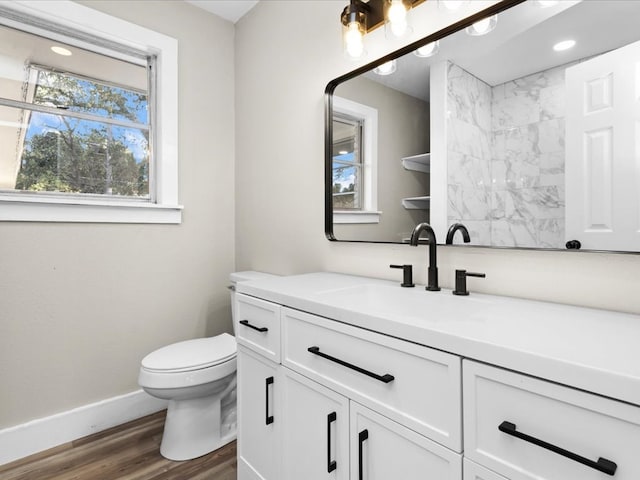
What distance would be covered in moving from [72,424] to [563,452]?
7.23 ft

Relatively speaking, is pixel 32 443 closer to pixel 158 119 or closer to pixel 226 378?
pixel 226 378

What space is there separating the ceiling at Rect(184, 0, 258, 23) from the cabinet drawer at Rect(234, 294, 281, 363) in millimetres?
1936

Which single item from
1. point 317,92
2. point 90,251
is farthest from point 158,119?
point 317,92

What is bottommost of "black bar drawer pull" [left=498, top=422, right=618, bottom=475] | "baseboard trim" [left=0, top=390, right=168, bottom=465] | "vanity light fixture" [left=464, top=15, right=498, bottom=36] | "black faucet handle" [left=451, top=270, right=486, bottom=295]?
"baseboard trim" [left=0, top=390, right=168, bottom=465]

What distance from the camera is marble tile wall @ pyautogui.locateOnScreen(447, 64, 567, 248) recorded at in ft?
3.34

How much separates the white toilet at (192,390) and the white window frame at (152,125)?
32.2 inches

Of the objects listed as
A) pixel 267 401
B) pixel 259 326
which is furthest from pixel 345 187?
pixel 267 401

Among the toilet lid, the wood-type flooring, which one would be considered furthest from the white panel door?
the wood-type flooring

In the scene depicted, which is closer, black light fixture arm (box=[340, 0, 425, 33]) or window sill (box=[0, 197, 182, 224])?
black light fixture arm (box=[340, 0, 425, 33])

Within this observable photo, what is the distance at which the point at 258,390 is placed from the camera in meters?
1.30

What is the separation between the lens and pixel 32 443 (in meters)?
1.71

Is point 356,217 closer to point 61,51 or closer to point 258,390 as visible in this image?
point 258,390

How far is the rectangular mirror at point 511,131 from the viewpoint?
915 mm

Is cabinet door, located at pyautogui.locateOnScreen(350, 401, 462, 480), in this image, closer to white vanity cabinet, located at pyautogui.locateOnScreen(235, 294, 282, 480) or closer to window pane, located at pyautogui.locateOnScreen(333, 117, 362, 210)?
white vanity cabinet, located at pyautogui.locateOnScreen(235, 294, 282, 480)
